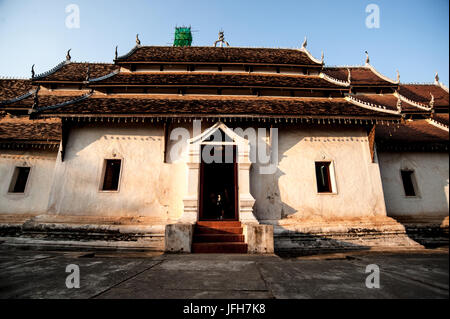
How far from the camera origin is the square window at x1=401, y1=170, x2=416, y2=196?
920 cm

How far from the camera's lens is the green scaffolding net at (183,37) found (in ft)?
87.7

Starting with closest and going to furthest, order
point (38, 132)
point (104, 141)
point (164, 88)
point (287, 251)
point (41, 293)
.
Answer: point (41, 293)
point (287, 251)
point (104, 141)
point (38, 132)
point (164, 88)

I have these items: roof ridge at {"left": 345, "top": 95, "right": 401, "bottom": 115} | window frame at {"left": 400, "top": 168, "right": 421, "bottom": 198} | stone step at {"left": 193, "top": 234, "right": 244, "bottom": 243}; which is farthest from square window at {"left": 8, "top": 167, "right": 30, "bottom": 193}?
window frame at {"left": 400, "top": 168, "right": 421, "bottom": 198}

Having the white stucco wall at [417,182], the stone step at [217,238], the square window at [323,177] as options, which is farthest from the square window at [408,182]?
the stone step at [217,238]

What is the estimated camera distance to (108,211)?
7777mm

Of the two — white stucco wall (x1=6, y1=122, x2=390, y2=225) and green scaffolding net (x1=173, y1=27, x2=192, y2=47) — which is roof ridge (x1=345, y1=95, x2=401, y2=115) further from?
green scaffolding net (x1=173, y1=27, x2=192, y2=47)

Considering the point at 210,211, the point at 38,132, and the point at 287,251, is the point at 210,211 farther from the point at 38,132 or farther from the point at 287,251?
the point at 38,132

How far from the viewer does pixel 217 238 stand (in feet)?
21.9

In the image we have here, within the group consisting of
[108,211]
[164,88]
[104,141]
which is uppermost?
[164,88]

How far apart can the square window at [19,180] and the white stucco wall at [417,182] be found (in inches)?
600

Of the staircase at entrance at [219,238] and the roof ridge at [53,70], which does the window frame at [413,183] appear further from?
the roof ridge at [53,70]
